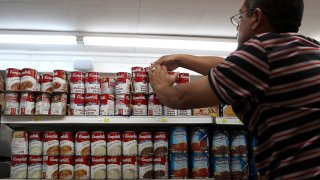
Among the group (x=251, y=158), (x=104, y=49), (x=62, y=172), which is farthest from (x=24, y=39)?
(x=251, y=158)

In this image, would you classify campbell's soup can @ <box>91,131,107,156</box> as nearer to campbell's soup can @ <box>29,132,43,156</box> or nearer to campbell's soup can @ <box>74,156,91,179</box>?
campbell's soup can @ <box>74,156,91,179</box>

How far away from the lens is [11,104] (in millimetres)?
2406

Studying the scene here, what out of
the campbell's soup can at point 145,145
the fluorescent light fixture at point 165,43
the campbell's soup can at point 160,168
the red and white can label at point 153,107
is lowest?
the campbell's soup can at point 160,168

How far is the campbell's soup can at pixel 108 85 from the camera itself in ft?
8.27

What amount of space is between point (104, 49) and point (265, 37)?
17.5 ft

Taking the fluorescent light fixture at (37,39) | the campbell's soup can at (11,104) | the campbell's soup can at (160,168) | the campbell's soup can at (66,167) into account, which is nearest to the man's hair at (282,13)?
the campbell's soup can at (160,168)

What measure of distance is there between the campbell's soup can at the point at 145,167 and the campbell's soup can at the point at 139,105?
306 millimetres

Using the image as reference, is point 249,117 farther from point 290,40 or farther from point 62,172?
point 62,172

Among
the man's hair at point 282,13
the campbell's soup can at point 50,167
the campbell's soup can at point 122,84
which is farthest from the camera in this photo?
the campbell's soup can at point 122,84

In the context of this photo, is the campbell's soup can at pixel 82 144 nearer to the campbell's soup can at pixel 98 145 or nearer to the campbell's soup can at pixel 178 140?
the campbell's soup can at pixel 98 145

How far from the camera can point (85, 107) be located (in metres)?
2.47

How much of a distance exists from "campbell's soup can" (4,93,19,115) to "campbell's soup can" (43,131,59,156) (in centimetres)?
27

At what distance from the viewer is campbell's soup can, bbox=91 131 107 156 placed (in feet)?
7.97

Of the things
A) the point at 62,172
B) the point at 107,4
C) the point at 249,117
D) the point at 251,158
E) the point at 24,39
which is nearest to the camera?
the point at 249,117
